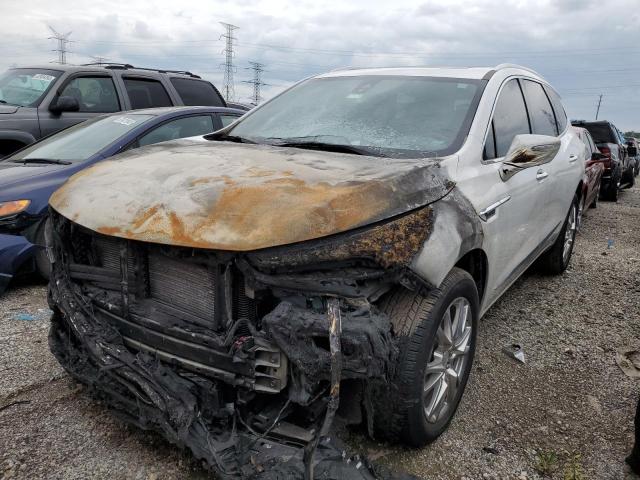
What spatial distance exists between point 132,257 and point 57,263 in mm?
590

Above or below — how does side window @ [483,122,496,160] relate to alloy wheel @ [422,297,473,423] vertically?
above

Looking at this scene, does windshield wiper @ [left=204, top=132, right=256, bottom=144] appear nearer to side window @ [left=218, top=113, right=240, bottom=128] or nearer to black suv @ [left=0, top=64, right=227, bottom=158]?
side window @ [left=218, top=113, right=240, bottom=128]

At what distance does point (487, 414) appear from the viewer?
9.36ft

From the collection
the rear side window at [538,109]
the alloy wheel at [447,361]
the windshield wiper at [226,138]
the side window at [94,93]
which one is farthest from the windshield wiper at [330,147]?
the side window at [94,93]

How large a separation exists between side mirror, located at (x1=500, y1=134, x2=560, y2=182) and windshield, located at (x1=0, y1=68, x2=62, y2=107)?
5.88 metres

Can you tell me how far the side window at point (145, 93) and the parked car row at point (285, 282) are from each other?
4818 millimetres

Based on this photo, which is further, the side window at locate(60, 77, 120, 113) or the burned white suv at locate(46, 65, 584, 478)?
the side window at locate(60, 77, 120, 113)

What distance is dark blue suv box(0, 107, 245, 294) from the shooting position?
3977 mm

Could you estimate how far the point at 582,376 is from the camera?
331 cm

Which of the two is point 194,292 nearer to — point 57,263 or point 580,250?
point 57,263

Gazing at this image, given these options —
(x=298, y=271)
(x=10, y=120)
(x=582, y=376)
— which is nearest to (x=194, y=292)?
(x=298, y=271)

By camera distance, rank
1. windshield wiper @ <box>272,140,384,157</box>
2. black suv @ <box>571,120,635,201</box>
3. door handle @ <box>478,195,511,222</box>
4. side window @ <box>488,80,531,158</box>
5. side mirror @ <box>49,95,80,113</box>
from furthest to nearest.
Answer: black suv @ <box>571,120,635,201</box> → side mirror @ <box>49,95,80,113</box> → side window @ <box>488,80,531,158</box> → windshield wiper @ <box>272,140,384,157</box> → door handle @ <box>478,195,511,222</box>

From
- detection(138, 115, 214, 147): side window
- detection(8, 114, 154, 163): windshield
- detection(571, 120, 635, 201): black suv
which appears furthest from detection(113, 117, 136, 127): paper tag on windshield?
detection(571, 120, 635, 201): black suv

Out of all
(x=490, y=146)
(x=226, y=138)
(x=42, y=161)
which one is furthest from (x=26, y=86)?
(x=490, y=146)
